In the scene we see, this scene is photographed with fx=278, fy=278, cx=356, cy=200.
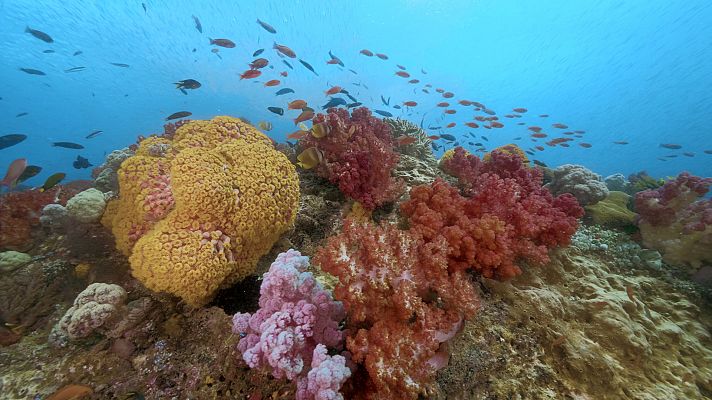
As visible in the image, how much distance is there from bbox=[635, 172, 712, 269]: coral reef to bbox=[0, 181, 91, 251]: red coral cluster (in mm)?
10426

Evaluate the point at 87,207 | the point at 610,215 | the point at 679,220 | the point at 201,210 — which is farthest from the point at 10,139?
the point at 679,220

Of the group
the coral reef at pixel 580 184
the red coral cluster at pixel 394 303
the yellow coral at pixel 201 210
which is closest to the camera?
the red coral cluster at pixel 394 303

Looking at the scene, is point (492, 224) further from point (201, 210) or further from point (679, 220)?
point (679, 220)

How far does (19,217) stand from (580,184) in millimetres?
11203

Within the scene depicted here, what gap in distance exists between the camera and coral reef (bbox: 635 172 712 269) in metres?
4.18

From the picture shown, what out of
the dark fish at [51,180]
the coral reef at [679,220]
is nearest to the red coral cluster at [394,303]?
the coral reef at [679,220]

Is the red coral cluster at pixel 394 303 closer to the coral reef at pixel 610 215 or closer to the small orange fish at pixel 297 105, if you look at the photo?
the coral reef at pixel 610 215

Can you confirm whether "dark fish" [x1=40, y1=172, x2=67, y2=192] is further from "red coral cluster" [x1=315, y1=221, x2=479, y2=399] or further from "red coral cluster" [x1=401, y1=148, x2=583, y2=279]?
"red coral cluster" [x1=401, y1=148, x2=583, y2=279]

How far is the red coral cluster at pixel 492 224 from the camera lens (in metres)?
3.22

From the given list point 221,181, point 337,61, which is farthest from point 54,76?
point 221,181

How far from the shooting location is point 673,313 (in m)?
3.57

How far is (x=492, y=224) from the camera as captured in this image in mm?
3318

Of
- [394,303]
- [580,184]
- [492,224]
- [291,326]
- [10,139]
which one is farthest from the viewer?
[580,184]

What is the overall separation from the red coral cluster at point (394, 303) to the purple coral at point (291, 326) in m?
0.20
